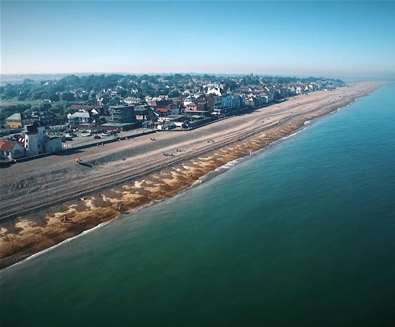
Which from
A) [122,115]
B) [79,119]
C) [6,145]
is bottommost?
[79,119]

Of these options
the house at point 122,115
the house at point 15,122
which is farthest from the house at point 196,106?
the house at point 15,122

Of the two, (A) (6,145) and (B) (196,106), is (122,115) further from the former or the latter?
(A) (6,145)

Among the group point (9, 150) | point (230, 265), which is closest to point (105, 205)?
point (230, 265)

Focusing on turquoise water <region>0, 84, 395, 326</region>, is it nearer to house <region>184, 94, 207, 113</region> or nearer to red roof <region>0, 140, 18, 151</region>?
red roof <region>0, 140, 18, 151</region>

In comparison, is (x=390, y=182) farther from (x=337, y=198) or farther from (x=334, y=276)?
(x=334, y=276)

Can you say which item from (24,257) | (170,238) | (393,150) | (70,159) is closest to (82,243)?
(24,257)
